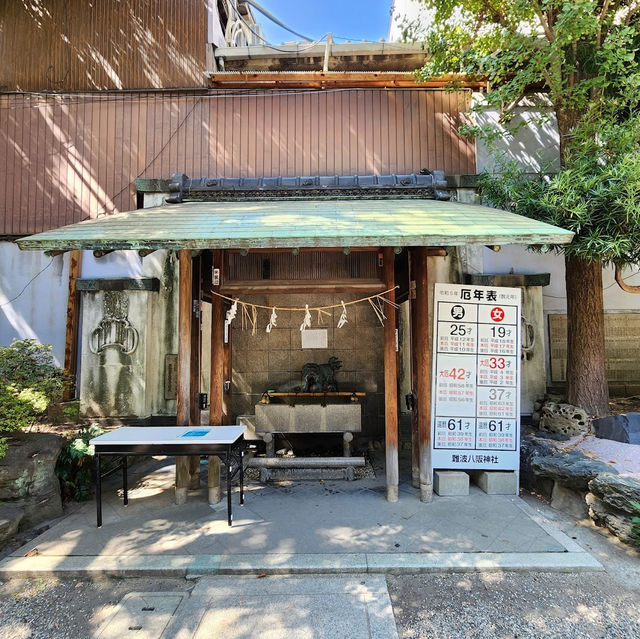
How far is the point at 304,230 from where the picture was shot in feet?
14.4

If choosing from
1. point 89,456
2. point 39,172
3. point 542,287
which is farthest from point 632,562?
point 39,172

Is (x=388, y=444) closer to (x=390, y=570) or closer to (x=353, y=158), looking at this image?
(x=390, y=570)

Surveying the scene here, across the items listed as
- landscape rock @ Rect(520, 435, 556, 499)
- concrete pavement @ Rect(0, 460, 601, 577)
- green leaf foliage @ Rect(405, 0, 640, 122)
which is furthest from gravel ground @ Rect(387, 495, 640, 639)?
green leaf foliage @ Rect(405, 0, 640, 122)

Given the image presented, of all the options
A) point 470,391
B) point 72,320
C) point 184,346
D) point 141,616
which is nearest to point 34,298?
point 72,320

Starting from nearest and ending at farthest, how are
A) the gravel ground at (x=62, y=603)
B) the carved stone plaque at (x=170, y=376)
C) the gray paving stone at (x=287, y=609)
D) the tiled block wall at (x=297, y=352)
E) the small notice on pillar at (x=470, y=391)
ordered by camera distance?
1. the gray paving stone at (x=287, y=609)
2. the gravel ground at (x=62, y=603)
3. the small notice on pillar at (x=470, y=391)
4. the carved stone plaque at (x=170, y=376)
5. the tiled block wall at (x=297, y=352)

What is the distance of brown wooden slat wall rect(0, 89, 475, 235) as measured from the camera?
26.3 ft

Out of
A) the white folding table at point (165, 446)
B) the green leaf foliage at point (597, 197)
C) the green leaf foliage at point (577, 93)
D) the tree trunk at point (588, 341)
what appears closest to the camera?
the white folding table at point (165, 446)

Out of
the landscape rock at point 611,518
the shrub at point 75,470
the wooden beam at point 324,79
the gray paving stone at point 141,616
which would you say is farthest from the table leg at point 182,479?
the wooden beam at point 324,79

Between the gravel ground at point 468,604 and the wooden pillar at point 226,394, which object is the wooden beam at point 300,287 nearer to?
the wooden pillar at point 226,394

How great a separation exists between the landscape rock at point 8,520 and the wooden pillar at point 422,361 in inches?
203

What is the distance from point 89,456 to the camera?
557 centimetres

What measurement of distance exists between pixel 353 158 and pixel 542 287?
4.87 meters

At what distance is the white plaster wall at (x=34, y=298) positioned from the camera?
26.3ft

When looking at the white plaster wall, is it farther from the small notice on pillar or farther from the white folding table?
the small notice on pillar
